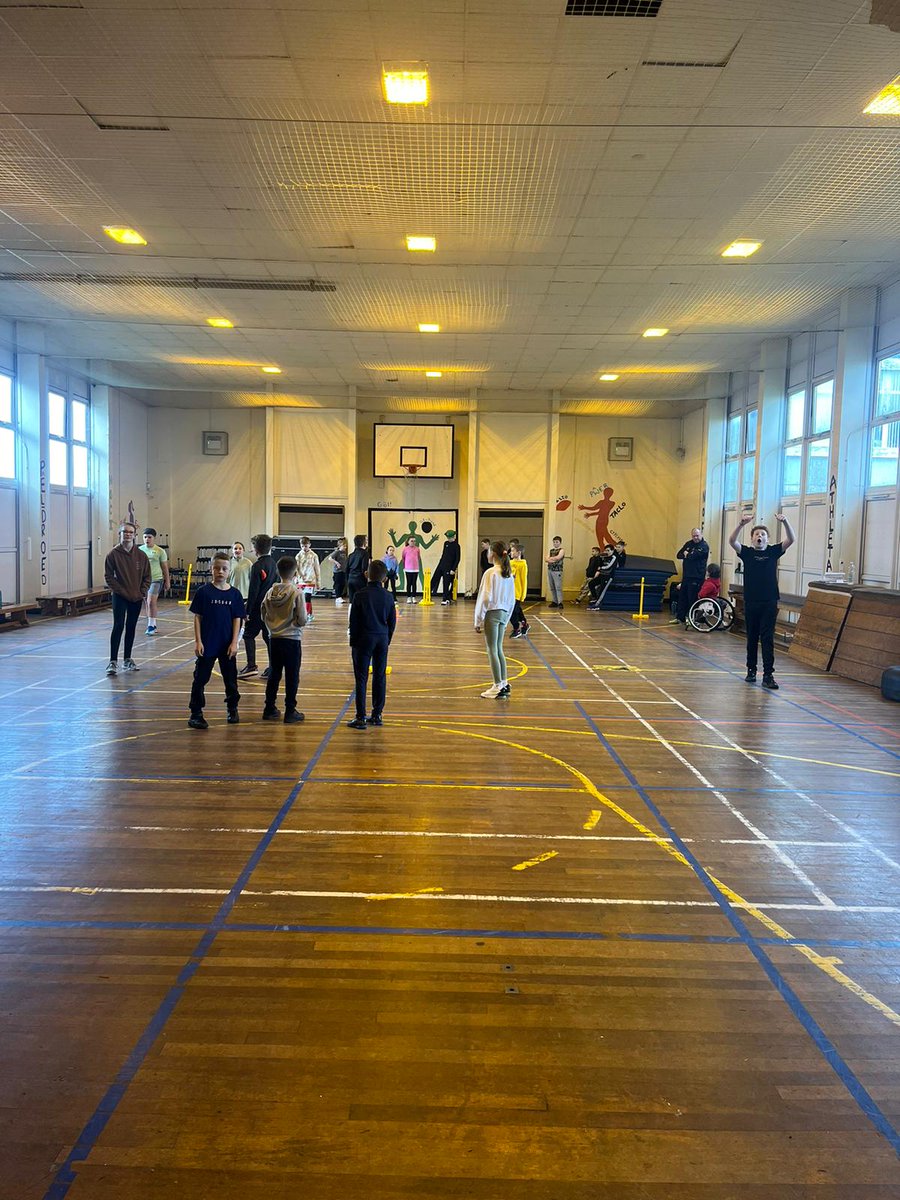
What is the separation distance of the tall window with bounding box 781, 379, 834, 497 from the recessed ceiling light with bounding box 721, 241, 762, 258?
365 cm

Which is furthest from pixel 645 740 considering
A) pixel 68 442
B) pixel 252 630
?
pixel 68 442

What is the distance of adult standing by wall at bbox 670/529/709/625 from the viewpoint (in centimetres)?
1584

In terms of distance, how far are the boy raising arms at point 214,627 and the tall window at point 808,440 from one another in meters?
9.55

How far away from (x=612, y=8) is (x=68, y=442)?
590 inches

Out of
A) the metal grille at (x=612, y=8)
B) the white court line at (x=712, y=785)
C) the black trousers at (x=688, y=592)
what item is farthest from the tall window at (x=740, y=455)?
the metal grille at (x=612, y=8)

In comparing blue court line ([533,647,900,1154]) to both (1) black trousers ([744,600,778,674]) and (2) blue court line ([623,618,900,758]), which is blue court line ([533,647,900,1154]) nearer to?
(2) blue court line ([623,618,900,758])

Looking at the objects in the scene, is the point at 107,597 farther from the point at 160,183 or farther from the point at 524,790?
the point at 524,790

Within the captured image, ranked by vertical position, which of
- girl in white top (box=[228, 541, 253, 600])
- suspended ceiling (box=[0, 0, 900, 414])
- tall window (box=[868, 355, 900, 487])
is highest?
suspended ceiling (box=[0, 0, 900, 414])

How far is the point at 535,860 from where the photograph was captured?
14.1 feet

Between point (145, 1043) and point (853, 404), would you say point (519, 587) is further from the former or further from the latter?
point (145, 1043)

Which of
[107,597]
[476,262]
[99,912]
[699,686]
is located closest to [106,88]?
[476,262]

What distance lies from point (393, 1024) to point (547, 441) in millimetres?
18621

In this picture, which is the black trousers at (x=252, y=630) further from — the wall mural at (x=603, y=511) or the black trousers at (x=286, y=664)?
the wall mural at (x=603, y=511)

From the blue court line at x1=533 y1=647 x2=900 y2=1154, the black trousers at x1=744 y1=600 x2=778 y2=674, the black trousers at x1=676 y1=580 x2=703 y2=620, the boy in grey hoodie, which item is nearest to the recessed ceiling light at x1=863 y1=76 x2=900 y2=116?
the black trousers at x1=744 y1=600 x2=778 y2=674
